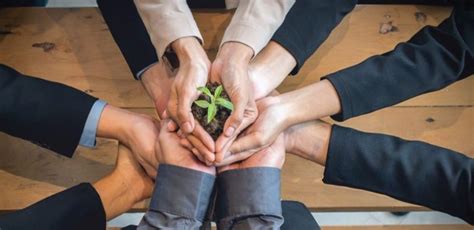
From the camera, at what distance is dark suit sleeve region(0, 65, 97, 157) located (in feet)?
3.65

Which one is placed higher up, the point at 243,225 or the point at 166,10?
the point at 166,10

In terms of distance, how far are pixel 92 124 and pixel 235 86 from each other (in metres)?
0.31

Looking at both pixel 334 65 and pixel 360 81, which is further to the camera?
pixel 334 65

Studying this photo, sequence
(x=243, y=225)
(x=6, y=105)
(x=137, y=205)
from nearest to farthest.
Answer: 1. (x=243, y=225)
2. (x=6, y=105)
3. (x=137, y=205)

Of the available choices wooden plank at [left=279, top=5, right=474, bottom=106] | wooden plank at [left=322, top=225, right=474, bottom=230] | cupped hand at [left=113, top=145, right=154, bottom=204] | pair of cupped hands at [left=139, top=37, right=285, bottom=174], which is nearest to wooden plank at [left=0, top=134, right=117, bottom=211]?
cupped hand at [left=113, top=145, right=154, bottom=204]

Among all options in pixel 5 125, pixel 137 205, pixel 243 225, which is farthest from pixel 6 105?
pixel 243 225

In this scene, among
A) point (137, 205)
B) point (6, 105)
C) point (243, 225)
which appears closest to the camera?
point (243, 225)

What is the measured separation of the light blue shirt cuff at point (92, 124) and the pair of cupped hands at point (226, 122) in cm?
13

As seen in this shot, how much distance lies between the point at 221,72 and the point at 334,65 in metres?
0.36

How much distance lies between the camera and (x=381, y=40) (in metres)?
1.36

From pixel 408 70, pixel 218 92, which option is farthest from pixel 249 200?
pixel 408 70

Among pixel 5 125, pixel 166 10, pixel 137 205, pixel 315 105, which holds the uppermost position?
pixel 166 10

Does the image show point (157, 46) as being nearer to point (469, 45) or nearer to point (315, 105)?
point (315, 105)

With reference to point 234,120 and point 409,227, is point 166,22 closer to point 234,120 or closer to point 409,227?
point 234,120
